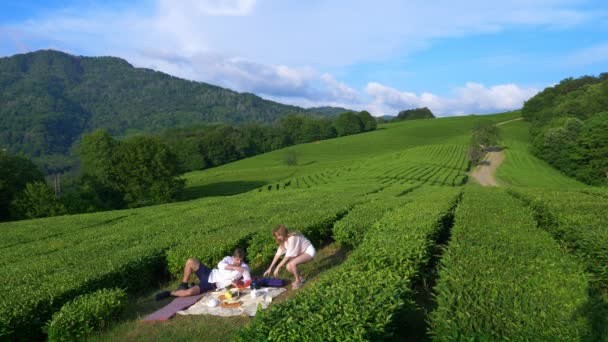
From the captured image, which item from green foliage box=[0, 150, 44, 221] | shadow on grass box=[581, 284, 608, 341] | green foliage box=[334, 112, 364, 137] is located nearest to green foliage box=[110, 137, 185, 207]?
green foliage box=[0, 150, 44, 221]

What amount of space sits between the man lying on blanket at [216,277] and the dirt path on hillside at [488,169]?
2220 inches

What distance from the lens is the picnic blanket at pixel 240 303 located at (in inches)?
317

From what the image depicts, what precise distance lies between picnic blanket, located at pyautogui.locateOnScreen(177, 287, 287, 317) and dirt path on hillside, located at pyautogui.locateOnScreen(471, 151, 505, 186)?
186 feet

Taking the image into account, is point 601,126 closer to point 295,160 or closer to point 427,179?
point 427,179

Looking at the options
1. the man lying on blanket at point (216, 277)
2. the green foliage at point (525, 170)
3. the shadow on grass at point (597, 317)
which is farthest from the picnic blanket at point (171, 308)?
the green foliage at point (525, 170)

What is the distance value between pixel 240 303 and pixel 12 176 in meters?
54.0

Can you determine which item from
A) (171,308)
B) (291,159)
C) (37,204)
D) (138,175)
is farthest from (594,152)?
(37,204)

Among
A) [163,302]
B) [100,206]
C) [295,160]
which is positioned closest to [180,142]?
[295,160]

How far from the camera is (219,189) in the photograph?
65625 millimetres

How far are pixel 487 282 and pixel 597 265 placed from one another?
14.0 feet

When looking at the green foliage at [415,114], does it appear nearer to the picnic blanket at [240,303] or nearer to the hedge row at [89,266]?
the hedge row at [89,266]

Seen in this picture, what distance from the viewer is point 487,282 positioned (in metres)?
6.24

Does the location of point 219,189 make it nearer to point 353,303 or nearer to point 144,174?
point 144,174

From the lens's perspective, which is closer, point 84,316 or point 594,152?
point 84,316
